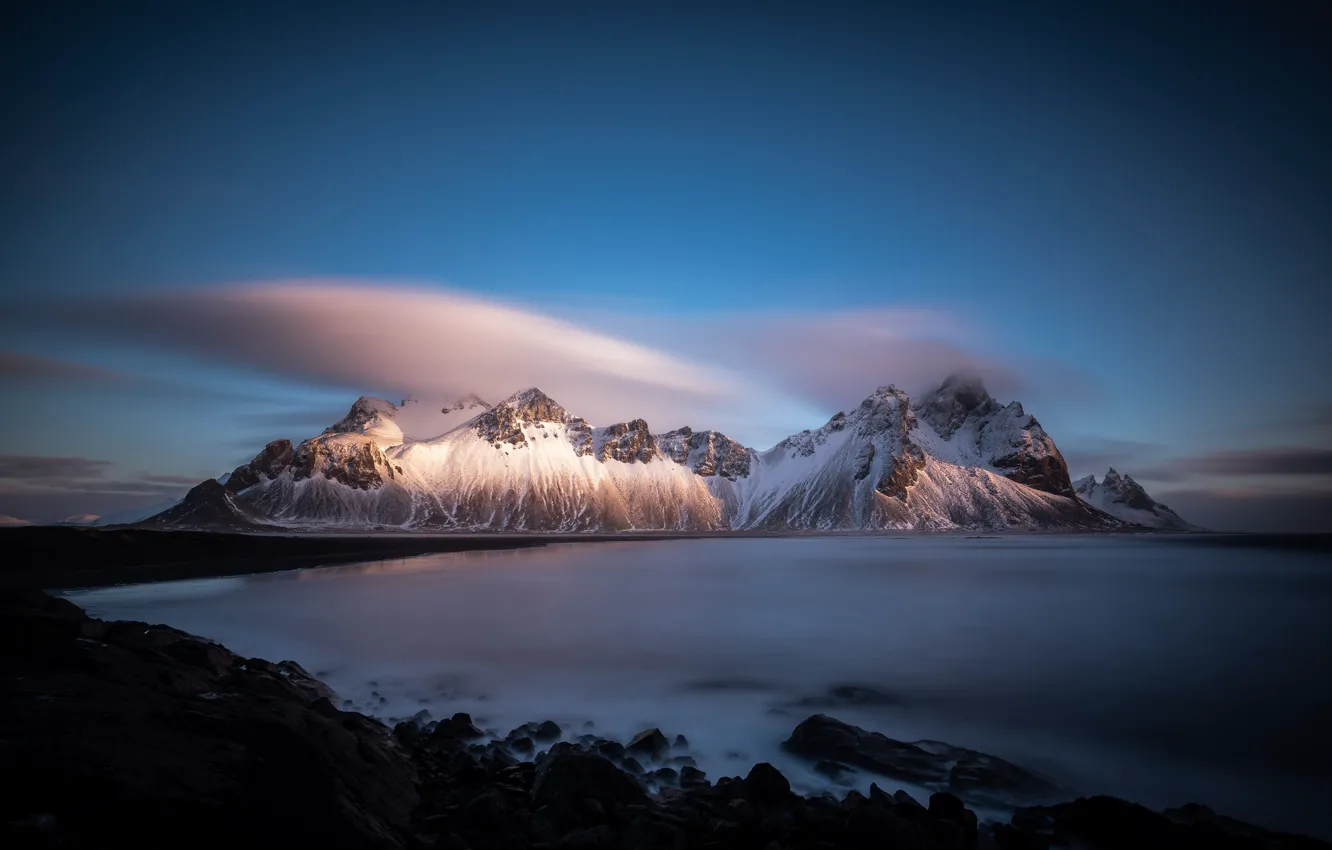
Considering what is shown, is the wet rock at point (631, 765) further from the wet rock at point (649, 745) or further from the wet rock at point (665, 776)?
the wet rock at point (649, 745)

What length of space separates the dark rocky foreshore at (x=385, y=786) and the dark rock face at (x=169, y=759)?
23 mm

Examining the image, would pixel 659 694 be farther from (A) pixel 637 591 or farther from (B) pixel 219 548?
(B) pixel 219 548

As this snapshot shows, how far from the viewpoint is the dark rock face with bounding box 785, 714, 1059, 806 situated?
9.59 metres

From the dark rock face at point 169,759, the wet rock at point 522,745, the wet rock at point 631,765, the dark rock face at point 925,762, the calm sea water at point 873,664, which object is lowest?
the calm sea water at point 873,664

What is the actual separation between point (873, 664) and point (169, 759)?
53.2 feet

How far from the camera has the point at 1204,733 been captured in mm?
12516

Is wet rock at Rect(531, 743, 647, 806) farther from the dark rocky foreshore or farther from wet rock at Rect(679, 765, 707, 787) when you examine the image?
wet rock at Rect(679, 765, 707, 787)

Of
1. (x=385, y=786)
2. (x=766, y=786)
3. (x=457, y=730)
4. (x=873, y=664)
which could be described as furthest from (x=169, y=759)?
(x=873, y=664)

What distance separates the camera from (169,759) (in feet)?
23.1

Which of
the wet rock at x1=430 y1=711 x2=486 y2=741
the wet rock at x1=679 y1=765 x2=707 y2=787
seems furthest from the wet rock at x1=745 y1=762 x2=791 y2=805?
the wet rock at x1=430 y1=711 x2=486 y2=741

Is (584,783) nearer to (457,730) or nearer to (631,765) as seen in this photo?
(631,765)

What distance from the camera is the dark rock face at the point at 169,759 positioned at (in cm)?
599

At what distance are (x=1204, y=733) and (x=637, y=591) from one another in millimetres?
27930

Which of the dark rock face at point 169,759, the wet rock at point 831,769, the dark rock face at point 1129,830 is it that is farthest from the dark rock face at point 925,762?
the dark rock face at point 169,759
